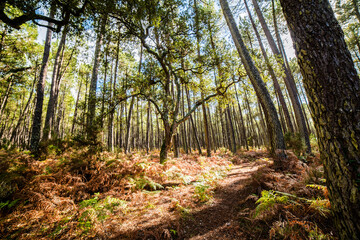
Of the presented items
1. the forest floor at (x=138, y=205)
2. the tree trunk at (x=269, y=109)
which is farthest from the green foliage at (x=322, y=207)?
the tree trunk at (x=269, y=109)

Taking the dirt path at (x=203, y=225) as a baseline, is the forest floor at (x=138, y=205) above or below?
above

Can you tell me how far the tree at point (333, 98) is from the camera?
154cm

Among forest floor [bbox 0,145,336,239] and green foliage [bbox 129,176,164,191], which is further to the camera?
green foliage [bbox 129,176,164,191]

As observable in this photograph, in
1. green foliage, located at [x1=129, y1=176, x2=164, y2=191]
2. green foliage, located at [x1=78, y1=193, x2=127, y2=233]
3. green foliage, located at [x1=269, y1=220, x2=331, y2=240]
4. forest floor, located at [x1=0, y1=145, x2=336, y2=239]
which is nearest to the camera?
green foliage, located at [x1=269, y1=220, x2=331, y2=240]

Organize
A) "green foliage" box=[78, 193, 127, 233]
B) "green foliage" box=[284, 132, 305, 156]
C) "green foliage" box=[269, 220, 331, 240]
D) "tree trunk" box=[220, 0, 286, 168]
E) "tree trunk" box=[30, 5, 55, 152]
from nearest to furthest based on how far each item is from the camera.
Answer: "green foliage" box=[269, 220, 331, 240] < "green foliage" box=[78, 193, 127, 233] < "tree trunk" box=[220, 0, 286, 168] < "tree trunk" box=[30, 5, 55, 152] < "green foliage" box=[284, 132, 305, 156]

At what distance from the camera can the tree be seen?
154 centimetres

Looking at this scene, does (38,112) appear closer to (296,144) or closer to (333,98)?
(333,98)

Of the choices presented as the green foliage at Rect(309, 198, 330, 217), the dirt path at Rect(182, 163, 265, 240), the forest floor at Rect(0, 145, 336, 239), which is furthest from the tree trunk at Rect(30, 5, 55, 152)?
the green foliage at Rect(309, 198, 330, 217)

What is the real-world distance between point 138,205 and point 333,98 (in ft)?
15.5

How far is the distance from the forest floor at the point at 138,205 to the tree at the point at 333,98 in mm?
638

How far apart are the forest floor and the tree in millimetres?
→ 638

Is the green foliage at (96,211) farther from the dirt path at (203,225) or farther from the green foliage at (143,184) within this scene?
the green foliage at (143,184)

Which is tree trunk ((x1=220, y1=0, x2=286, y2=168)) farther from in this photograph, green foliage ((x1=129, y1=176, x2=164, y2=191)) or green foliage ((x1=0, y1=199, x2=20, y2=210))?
green foliage ((x1=0, y1=199, x2=20, y2=210))

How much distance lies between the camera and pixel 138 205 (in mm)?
3945
